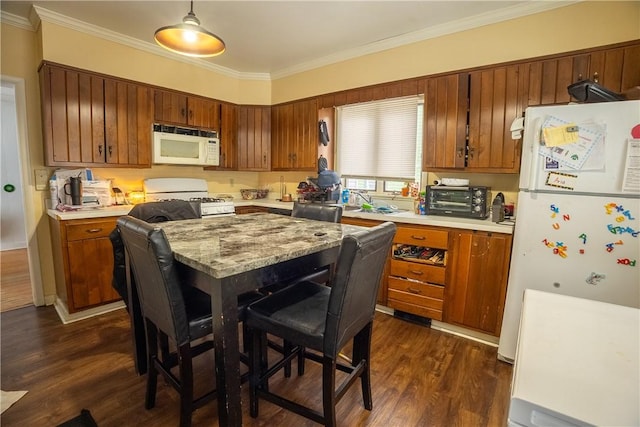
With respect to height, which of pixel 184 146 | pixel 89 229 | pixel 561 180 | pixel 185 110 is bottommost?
pixel 89 229

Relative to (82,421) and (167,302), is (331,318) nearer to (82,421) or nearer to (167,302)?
(167,302)

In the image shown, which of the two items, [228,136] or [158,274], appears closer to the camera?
[158,274]

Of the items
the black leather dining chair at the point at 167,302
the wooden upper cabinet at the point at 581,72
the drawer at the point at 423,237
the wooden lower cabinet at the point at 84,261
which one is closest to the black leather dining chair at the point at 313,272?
the black leather dining chair at the point at 167,302

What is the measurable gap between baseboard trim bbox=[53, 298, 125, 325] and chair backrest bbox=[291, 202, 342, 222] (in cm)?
198

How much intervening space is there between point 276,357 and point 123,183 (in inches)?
101

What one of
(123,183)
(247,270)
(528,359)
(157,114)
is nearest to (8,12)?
(157,114)

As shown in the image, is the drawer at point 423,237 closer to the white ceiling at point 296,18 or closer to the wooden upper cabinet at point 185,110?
the white ceiling at point 296,18

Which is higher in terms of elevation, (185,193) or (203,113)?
(203,113)

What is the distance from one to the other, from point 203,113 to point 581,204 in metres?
3.74

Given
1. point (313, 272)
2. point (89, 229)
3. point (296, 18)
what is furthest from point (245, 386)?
point (296, 18)

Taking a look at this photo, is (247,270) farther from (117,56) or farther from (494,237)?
(117,56)

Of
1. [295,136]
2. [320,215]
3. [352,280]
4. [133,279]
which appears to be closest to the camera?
[352,280]

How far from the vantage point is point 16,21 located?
9.11 ft

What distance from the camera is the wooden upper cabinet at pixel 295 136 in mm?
3789
